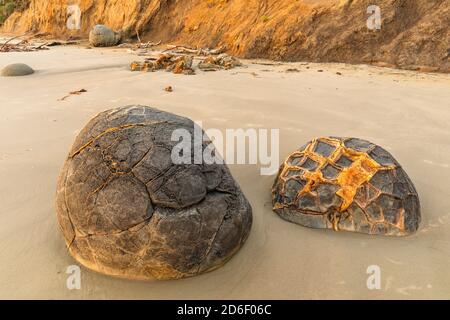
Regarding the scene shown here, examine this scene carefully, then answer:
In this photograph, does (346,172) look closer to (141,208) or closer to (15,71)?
(141,208)

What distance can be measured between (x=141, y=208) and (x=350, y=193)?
4.14 ft

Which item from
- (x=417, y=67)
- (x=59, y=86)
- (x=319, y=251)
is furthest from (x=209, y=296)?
(x=417, y=67)

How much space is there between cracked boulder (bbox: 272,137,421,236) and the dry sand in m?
0.08

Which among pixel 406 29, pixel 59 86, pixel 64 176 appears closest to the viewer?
pixel 64 176

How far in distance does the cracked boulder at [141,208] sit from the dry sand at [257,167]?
0.38 ft

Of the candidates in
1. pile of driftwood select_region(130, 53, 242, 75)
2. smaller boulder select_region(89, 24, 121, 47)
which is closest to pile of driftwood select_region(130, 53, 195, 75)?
pile of driftwood select_region(130, 53, 242, 75)

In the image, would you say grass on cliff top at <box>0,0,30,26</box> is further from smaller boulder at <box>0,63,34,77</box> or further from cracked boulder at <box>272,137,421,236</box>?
cracked boulder at <box>272,137,421,236</box>

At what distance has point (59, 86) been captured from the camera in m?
5.69

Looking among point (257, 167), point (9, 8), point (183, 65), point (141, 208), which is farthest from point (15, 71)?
point (9, 8)

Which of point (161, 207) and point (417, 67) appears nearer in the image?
point (161, 207)

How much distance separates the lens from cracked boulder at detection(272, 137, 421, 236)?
2.33 m

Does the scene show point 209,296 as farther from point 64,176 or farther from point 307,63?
point 307,63
